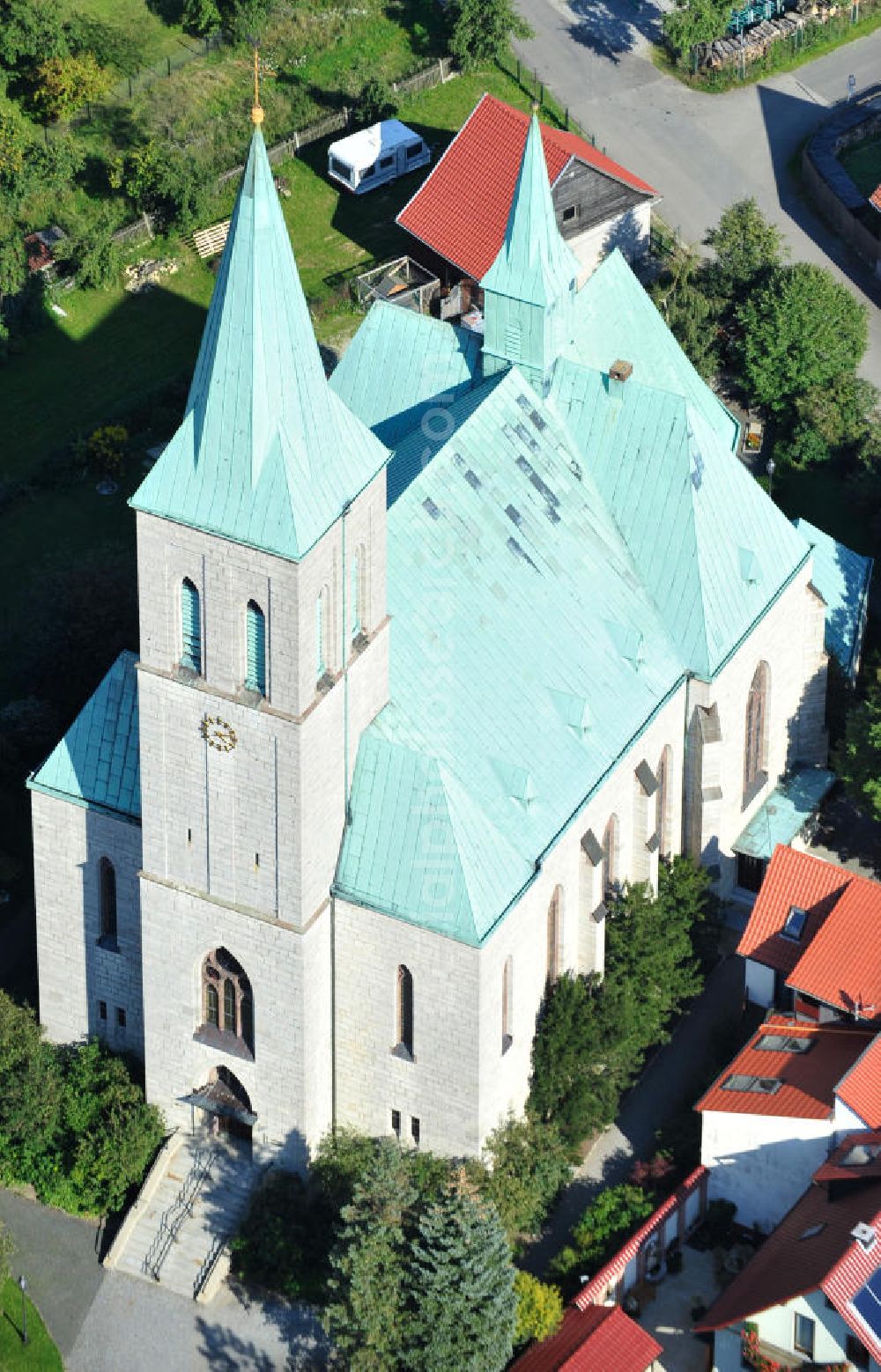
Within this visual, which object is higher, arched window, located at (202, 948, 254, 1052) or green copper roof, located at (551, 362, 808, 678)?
green copper roof, located at (551, 362, 808, 678)

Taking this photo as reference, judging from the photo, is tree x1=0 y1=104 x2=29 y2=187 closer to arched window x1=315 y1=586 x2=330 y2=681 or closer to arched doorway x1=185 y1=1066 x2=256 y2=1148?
arched doorway x1=185 y1=1066 x2=256 y2=1148

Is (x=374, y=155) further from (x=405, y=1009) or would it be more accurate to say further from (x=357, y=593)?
(x=405, y=1009)

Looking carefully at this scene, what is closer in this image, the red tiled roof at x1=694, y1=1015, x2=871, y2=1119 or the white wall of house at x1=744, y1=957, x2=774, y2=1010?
the red tiled roof at x1=694, y1=1015, x2=871, y2=1119

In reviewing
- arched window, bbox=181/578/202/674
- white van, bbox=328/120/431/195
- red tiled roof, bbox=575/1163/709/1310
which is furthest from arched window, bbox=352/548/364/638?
white van, bbox=328/120/431/195

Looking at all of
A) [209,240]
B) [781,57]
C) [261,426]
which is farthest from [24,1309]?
[781,57]

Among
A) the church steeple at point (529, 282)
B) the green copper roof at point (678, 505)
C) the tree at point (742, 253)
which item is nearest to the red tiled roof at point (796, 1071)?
the green copper roof at point (678, 505)

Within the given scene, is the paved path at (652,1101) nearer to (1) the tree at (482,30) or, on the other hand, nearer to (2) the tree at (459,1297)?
(2) the tree at (459,1297)
